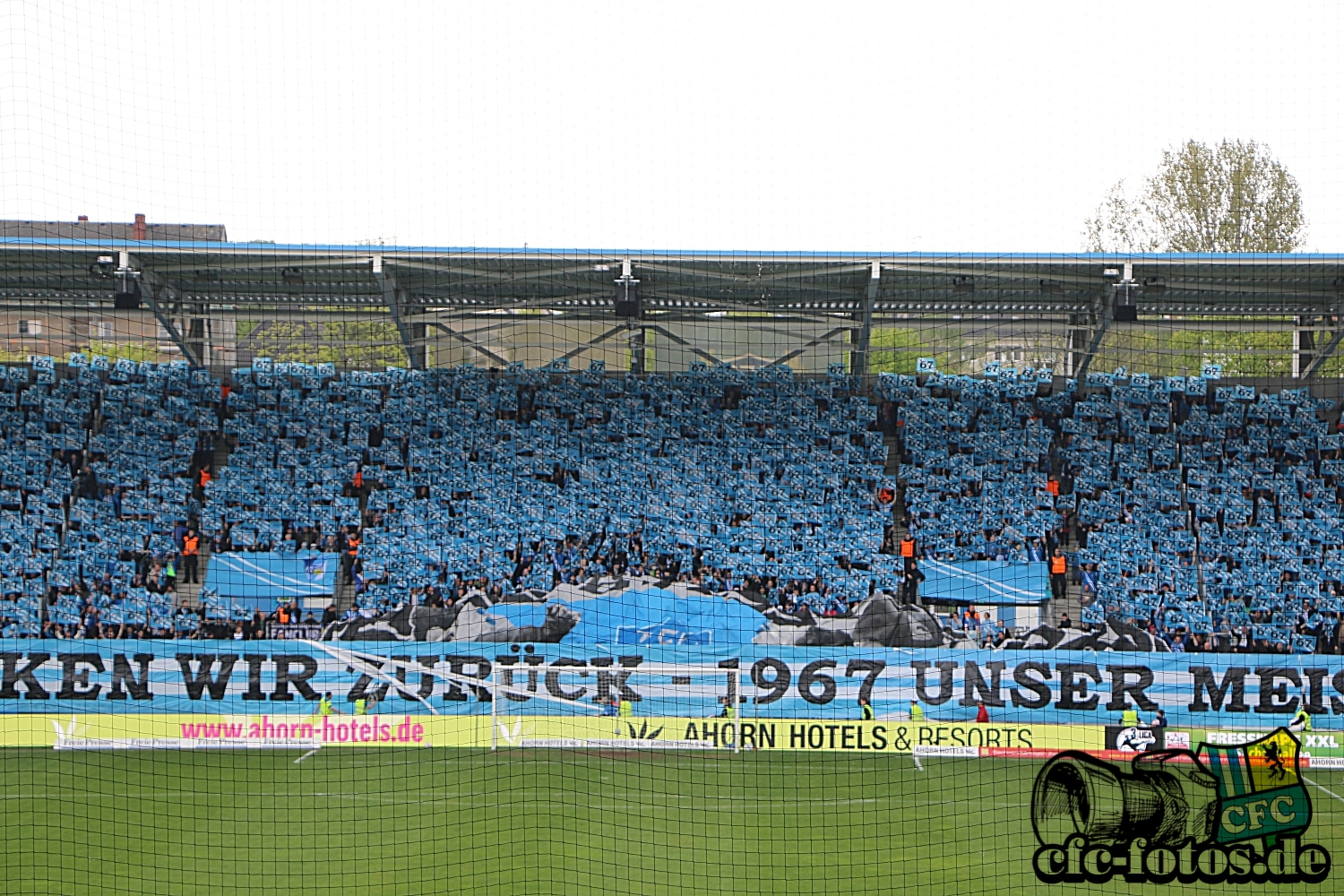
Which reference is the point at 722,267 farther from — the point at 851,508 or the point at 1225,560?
Result: the point at 1225,560

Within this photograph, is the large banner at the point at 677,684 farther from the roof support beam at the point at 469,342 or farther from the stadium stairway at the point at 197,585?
the roof support beam at the point at 469,342

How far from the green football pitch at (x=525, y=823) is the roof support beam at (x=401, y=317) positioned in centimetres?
631

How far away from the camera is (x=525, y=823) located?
37.3ft

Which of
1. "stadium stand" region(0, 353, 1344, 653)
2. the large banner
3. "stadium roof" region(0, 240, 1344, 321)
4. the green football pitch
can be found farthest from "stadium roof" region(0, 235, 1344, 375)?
the green football pitch

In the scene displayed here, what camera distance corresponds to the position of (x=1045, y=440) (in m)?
19.3

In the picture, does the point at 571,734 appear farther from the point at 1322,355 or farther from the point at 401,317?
the point at 1322,355

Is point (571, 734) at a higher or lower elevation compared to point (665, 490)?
lower

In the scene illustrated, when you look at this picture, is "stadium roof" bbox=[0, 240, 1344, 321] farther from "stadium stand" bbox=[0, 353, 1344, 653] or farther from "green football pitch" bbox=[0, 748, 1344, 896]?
"green football pitch" bbox=[0, 748, 1344, 896]

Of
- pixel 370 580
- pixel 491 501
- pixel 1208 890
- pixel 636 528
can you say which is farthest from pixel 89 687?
pixel 1208 890

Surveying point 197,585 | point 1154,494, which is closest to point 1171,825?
point 1154,494

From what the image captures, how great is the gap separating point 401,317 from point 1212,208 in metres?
21.5

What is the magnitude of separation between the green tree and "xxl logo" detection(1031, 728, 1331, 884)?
20.2 m

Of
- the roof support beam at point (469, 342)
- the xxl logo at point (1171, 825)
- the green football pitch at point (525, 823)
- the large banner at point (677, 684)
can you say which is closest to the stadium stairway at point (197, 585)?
the large banner at point (677, 684)

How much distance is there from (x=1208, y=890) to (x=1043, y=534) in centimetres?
849
